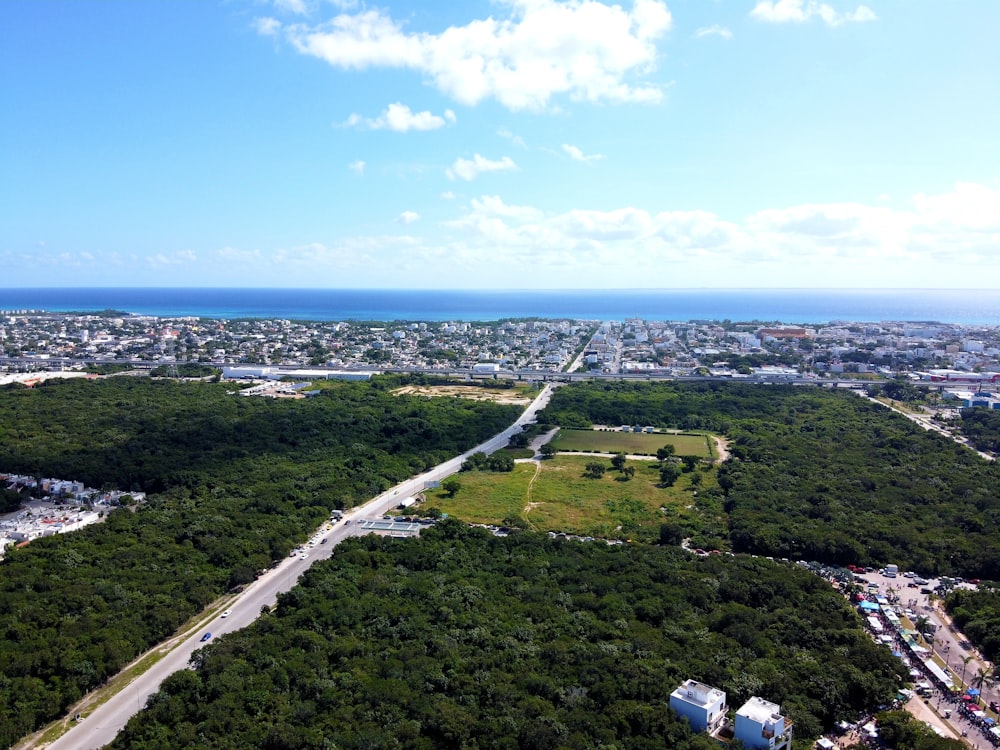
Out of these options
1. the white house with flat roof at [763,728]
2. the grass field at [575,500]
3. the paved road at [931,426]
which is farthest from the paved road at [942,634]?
the paved road at [931,426]

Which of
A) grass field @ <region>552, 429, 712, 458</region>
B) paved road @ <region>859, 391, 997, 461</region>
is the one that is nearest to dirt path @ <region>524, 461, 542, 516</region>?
grass field @ <region>552, 429, 712, 458</region>

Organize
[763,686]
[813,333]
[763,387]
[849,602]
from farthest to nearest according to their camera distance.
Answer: [813,333] → [763,387] → [849,602] → [763,686]

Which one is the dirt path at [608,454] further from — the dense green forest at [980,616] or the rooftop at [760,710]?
the rooftop at [760,710]

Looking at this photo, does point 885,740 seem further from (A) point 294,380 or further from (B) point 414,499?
(A) point 294,380

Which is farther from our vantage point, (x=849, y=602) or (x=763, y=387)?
(x=763, y=387)

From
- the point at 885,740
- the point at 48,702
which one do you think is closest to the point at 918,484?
the point at 885,740

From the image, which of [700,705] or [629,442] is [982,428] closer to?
[629,442]
